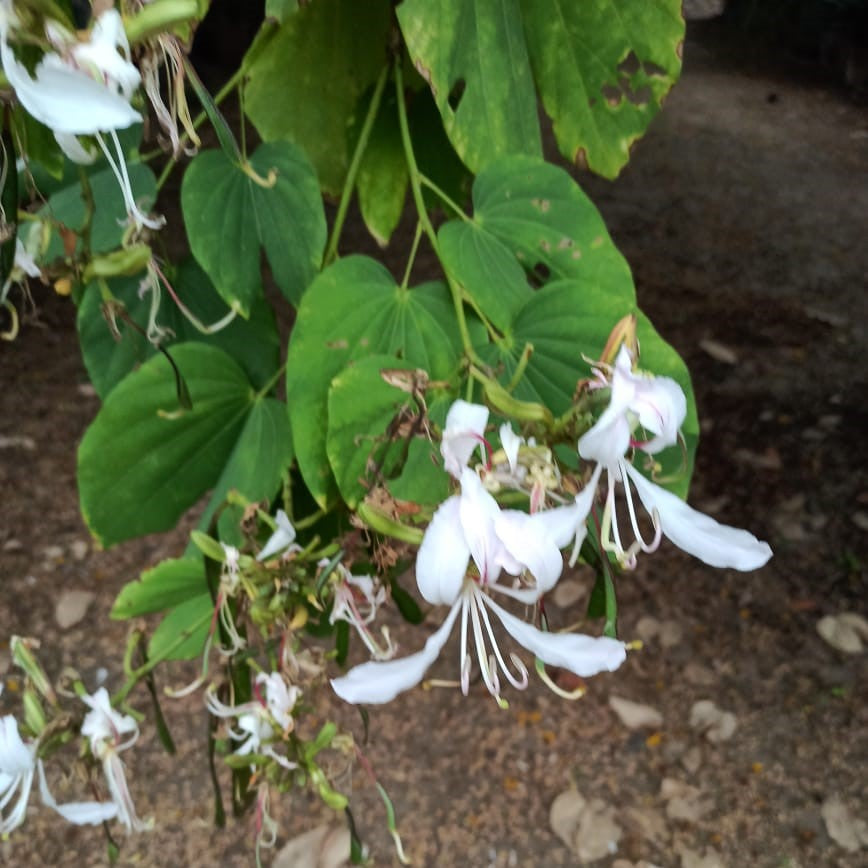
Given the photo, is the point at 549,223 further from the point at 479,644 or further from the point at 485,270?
the point at 479,644

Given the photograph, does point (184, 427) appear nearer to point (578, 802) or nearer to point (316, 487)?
point (316, 487)

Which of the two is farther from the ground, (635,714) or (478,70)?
(478,70)

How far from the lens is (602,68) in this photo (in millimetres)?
535

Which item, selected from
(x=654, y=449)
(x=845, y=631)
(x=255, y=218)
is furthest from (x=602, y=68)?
(x=845, y=631)

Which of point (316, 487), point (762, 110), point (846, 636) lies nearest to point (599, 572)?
point (316, 487)

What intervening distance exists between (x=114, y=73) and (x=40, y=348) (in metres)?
1.60

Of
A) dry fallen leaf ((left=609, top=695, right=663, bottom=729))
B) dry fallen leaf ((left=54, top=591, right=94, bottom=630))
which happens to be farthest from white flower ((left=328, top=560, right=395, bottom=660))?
dry fallen leaf ((left=54, top=591, right=94, bottom=630))

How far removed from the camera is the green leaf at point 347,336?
423mm

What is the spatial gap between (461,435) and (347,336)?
18 cm

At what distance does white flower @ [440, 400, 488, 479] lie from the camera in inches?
11.0

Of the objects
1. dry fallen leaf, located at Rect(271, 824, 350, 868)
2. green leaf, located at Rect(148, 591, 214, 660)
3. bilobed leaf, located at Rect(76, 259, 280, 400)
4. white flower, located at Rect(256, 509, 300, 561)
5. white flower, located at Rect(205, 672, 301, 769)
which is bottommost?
dry fallen leaf, located at Rect(271, 824, 350, 868)

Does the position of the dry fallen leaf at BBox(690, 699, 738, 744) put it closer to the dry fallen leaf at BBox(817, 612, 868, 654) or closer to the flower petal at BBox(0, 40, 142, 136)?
the dry fallen leaf at BBox(817, 612, 868, 654)

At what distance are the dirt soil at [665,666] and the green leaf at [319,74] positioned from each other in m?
0.74

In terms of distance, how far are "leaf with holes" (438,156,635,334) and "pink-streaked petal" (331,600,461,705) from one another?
0.20 metres
